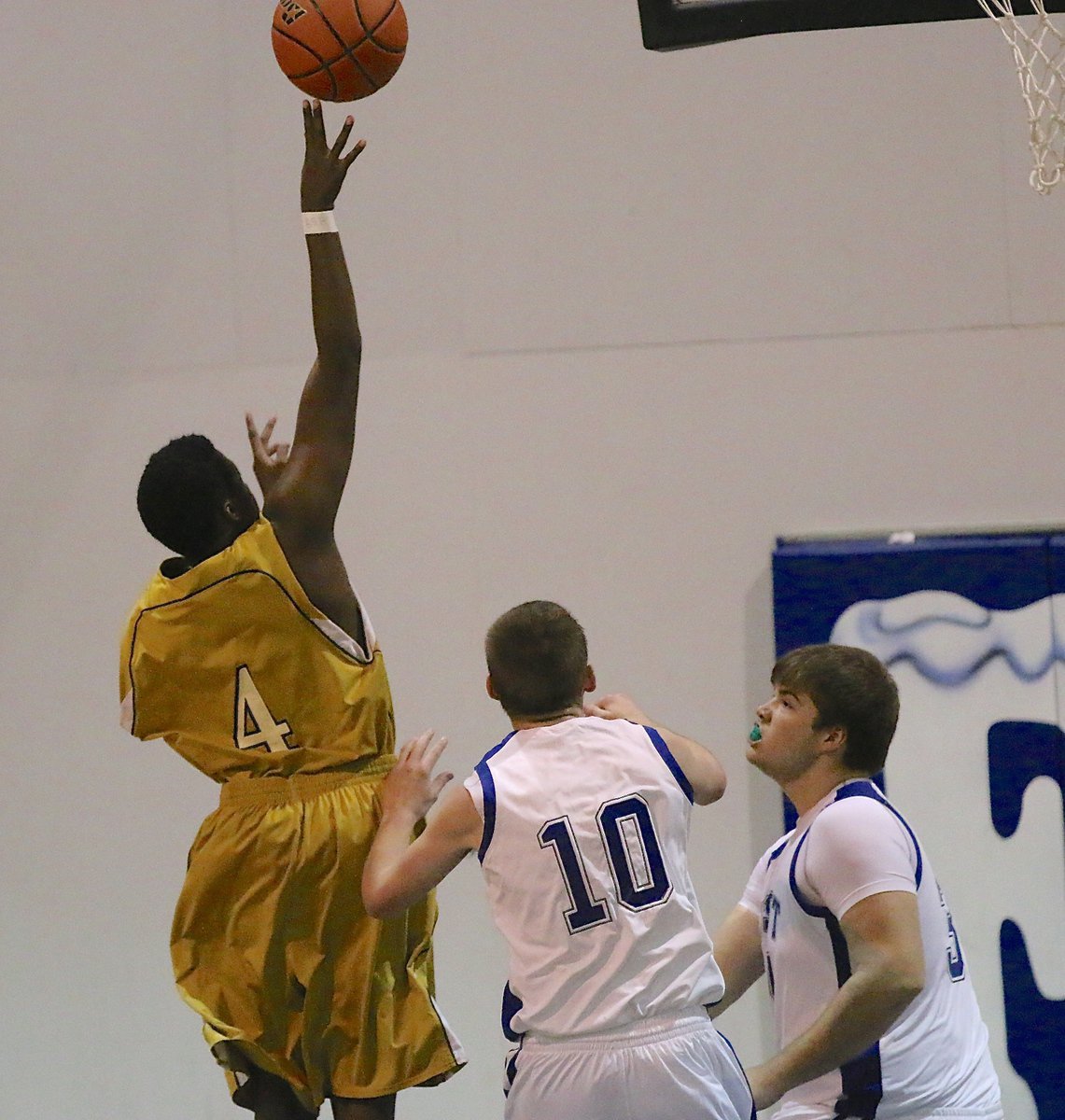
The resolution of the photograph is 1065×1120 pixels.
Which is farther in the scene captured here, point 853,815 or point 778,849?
point 778,849

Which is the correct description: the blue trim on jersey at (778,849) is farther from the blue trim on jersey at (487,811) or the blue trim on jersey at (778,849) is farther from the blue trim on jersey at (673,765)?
the blue trim on jersey at (487,811)


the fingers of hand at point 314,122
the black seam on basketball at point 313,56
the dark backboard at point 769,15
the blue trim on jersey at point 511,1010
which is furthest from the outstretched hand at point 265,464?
the dark backboard at point 769,15

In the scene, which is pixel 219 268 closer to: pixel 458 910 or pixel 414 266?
pixel 414 266

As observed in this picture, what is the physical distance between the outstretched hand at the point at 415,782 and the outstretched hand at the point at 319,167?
1160 mm

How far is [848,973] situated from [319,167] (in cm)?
201

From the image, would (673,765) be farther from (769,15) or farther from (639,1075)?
(769,15)

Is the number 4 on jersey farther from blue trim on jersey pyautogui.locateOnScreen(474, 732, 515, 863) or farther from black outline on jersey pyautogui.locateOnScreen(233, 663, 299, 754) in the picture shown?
blue trim on jersey pyautogui.locateOnScreen(474, 732, 515, 863)

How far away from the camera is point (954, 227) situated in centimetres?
561

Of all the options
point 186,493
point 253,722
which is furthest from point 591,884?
point 186,493

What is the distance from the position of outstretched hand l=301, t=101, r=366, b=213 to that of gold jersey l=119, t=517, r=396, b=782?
2.31 feet

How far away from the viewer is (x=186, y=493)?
9.92 feet

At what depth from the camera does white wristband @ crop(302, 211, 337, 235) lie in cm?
313

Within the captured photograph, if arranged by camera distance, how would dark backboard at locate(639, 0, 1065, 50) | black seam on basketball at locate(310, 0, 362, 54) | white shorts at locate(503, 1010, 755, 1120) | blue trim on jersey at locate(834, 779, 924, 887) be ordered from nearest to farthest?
1. white shorts at locate(503, 1010, 755, 1120)
2. blue trim on jersey at locate(834, 779, 924, 887)
3. black seam on basketball at locate(310, 0, 362, 54)
4. dark backboard at locate(639, 0, 1065, 50)

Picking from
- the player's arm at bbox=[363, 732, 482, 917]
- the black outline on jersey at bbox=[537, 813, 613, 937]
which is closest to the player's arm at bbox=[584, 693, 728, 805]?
the black outline on jersey at bbox=[537, 813, 613, 937]
